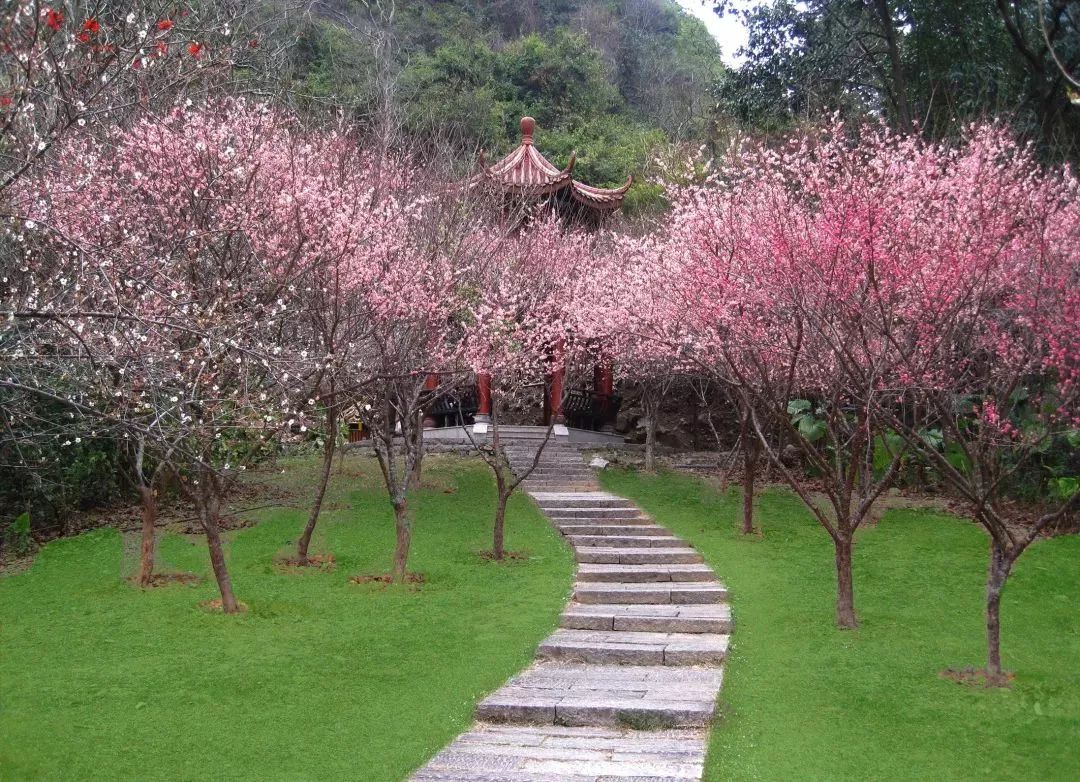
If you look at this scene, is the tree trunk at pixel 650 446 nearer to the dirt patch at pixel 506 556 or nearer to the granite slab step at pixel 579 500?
the granite slab step at pixel 579 500

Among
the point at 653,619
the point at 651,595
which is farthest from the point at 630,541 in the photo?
the point at 653,619

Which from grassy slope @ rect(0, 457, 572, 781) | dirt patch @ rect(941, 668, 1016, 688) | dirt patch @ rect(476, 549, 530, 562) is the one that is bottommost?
grassy slope @ rect(0, 457, 572, 781)

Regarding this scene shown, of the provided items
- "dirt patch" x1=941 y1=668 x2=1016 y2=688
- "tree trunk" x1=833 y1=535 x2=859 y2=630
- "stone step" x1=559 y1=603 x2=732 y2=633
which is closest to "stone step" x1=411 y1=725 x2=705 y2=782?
"dirt patch" x1=941 y1=668 x2=1016 y2=688

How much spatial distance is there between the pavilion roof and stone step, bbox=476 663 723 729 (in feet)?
29.3

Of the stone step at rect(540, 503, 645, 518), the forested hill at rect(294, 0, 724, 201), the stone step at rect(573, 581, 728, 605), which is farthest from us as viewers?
the forested hill at rect(294, 0, 724, 201)

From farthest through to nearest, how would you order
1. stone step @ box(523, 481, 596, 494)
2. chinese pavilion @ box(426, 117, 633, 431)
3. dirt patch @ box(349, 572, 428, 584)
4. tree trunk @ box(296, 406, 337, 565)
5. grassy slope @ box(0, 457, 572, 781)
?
chinese pavilion @ box(426, 117, 633, 431), stone step @ box(523, 481, 596, 494), tree trunk @ box(296, 406, 337, 565), dirt patch @ box(349, 572, 428, 584), grassy slope @ box(0, 457, 572, 781)

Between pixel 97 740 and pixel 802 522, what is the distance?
33.5 ft

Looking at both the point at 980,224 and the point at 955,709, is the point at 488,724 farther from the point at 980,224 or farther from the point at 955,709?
the point at 980,224

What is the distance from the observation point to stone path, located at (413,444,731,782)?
6082 millimetres

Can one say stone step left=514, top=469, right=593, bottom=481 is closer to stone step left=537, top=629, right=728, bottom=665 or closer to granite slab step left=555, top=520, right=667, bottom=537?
granite slab step left=555, top=520, right=667, bottom=537

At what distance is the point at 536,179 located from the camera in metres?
17.5

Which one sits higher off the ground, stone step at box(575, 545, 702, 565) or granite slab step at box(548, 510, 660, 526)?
granite slab step at box(548, 510, 660, 526)

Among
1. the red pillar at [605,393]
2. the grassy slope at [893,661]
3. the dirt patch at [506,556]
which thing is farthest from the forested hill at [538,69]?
the grassy slope at [893,661]

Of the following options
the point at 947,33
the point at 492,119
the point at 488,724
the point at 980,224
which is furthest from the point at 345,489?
the point at 492,119
